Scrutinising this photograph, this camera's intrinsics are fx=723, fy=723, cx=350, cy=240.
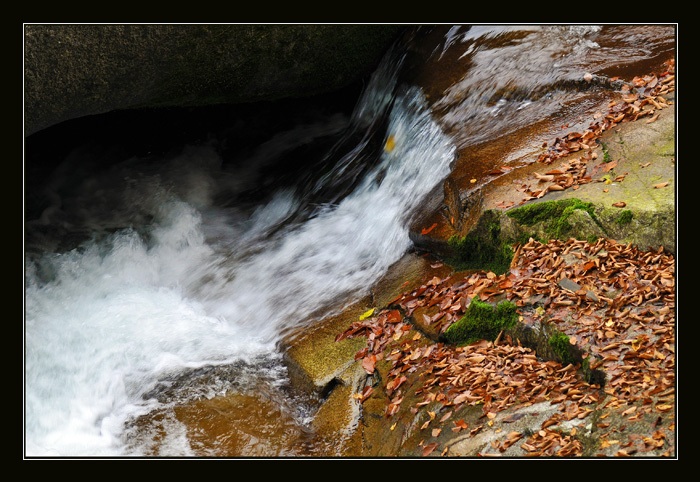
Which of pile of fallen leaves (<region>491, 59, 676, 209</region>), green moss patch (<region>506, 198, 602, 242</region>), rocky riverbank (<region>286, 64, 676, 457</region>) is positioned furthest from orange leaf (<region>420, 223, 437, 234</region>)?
green moss patch (<region>506, 198, 602, 242</region>)

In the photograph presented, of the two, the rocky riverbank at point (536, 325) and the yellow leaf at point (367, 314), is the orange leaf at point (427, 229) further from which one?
the yellow leaf at point (367, 314)

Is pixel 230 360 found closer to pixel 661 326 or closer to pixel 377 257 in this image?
pixel 377 257

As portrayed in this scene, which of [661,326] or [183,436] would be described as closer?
[661,326]

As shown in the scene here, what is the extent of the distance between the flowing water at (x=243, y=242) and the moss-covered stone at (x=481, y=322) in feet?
4.43

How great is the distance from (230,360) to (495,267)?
8.24ft

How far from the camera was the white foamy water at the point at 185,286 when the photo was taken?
6.35 m

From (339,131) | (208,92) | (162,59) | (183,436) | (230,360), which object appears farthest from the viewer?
(339,131)

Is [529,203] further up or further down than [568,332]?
further up

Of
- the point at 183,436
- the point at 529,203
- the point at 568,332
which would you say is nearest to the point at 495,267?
the point at 529,203

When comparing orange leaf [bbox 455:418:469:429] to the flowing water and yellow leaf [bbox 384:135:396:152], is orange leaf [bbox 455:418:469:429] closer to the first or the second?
the flowing water

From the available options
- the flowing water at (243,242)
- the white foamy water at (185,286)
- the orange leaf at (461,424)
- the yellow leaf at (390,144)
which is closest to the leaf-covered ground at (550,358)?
the orange leaf at (461,424)

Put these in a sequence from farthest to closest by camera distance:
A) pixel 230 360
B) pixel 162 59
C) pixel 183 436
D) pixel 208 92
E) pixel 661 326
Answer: pixel 208 92 → pixel 162 59 → pixel 230 360 → pixel 183 436 → pixel 661 326

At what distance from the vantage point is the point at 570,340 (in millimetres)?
4840

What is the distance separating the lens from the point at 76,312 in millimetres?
7664
